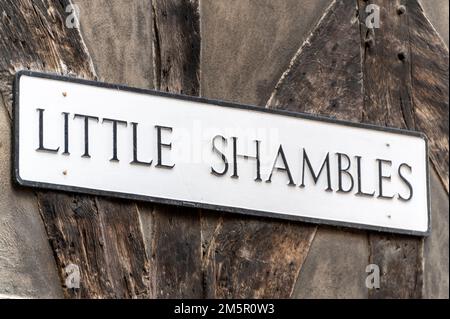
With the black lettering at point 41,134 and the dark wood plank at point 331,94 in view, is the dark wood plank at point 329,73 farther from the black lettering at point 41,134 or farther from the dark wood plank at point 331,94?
the black lettering at point 41,134

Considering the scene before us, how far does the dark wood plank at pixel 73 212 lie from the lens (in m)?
5.58

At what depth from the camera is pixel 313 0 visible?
20.9 feet

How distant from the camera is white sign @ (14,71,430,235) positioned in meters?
5.64

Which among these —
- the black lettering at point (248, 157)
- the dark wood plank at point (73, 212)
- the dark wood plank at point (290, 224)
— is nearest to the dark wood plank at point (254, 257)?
the dark wood plank at point (290, 224)

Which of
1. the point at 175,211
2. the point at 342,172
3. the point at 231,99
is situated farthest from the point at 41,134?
the point at 342,172

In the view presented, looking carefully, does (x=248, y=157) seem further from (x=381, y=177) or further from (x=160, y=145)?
(x=381, y=177)

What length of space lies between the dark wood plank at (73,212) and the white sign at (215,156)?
0.06 metres

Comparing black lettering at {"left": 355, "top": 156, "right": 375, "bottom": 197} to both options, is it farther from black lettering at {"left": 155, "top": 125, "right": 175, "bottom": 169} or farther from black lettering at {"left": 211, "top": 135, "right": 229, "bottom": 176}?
black lettering at {"left": 155, "top": 125, "right": 175, "bottom": 169}

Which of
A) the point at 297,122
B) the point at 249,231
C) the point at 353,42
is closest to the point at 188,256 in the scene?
the point at 249,231

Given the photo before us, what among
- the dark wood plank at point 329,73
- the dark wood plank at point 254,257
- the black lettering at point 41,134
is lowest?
the dark wood plank at point 254,257

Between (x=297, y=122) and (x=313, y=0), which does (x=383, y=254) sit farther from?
(x=313, y=0)

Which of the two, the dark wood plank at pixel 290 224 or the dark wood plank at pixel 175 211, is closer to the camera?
the dark wood plank at pixel 175 211

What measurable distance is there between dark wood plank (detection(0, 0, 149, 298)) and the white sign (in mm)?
56

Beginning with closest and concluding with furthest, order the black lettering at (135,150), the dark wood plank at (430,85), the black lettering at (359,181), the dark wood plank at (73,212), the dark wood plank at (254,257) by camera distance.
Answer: the dark wood plank at (73,212) < the black lettering at (135,150) < the dark wood plank at (254,257) < the black lettering at (359,181) < the dark wood plank at (430,85)
